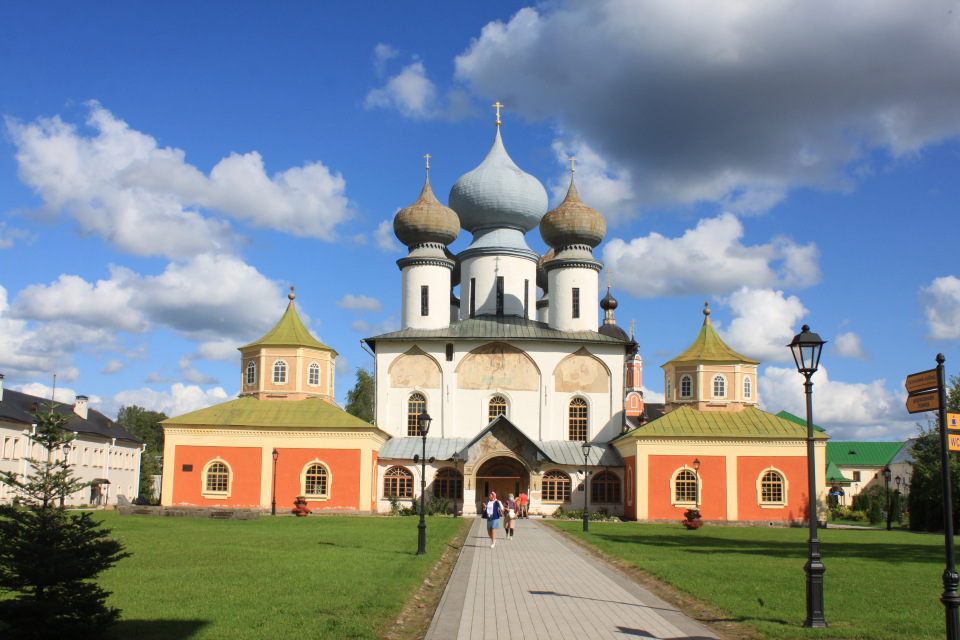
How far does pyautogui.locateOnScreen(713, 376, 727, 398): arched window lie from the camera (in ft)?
129

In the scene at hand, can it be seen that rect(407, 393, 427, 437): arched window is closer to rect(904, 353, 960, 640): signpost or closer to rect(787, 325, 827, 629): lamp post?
rect(787, 325, 827, 629): lamp post

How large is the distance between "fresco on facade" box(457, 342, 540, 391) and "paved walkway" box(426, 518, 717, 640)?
20.8 m

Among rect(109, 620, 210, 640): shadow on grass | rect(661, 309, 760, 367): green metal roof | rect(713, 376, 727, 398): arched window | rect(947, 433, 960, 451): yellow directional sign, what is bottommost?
rect(109, 620, 210, 640): shadow on grass

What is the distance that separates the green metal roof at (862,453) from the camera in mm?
81312

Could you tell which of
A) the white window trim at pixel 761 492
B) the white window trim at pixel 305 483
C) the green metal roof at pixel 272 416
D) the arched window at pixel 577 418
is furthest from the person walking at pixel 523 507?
the white window trim at pixel 761 492

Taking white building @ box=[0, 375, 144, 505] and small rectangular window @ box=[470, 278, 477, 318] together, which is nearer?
white building @ box=[0, 375, 144, 505]

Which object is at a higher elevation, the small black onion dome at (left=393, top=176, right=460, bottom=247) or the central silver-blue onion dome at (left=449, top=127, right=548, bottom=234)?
the central silver-blue onion dome at (left=449, top=127, right=548, bottom=234)

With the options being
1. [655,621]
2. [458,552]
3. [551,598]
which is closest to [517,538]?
[458,552]

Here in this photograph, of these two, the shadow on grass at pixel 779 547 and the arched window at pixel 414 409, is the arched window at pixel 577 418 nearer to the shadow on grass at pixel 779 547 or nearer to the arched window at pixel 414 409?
the arched window at pixel 414 409

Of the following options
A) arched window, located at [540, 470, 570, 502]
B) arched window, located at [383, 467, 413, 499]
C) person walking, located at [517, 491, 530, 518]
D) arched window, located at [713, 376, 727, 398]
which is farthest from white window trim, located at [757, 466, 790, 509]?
arched window, located at [383, 467, 413, 499]

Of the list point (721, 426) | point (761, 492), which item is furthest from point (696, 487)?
point (721, 426)

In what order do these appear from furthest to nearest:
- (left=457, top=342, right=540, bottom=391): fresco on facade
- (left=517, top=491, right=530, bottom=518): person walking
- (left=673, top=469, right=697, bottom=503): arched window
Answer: (left=457, top=342, right=540, bottom=391): fresco on facade < (left=673, top=469, right=697, bottom=503): arched window < (left=517, top=491, right=530, bottom=518): person walking

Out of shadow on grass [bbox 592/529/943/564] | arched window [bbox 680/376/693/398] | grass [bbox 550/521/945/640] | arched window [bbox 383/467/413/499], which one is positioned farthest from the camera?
arched window [bbox 680/376/693/398]

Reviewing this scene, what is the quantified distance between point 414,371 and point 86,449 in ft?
69.1
